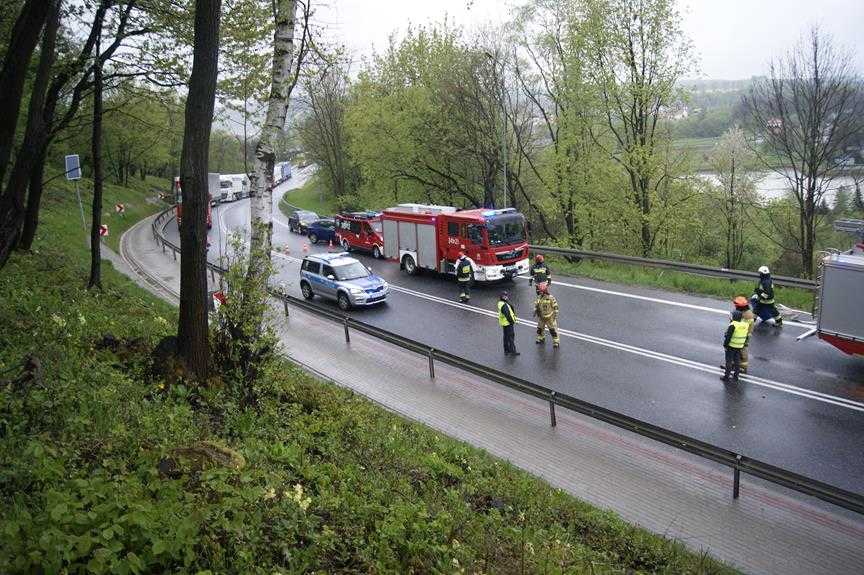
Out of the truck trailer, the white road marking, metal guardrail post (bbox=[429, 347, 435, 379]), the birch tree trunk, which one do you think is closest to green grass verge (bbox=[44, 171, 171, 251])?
metal guardrail post (bbox=[429, 347, 435, 379])

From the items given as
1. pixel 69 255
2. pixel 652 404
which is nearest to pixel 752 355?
pixel 652 404

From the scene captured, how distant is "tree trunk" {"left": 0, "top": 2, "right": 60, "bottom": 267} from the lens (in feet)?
34.7

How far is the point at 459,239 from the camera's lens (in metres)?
23.6

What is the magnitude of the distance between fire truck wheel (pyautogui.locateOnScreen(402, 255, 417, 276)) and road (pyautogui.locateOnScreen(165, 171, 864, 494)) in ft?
12.7

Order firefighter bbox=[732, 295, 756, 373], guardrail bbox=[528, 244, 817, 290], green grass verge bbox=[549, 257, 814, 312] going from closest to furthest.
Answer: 1. firefighter bbox=[732, 295, 756, 373]
2. guardrail bbox=[528, 244, 817, 290]
3. green grass verge bbox=[549, 257, 814, 312]

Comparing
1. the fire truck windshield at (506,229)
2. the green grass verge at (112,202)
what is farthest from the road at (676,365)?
the green grass verge at (112,202)

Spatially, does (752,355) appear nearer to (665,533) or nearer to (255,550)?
(665,533)

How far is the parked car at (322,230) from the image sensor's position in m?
37.0

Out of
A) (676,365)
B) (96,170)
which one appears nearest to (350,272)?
(96,170)

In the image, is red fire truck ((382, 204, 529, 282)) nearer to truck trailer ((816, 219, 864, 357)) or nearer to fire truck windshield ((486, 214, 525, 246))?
fire truck windshield ((486, 214, 525, 246))

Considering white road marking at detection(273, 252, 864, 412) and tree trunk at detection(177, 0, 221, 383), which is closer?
tree trunk at detection(177, 0, 221, 383)

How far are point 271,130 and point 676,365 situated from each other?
32.6 feet

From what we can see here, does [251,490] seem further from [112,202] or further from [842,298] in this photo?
Result: [112,202]

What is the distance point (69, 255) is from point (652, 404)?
66.8 ft
